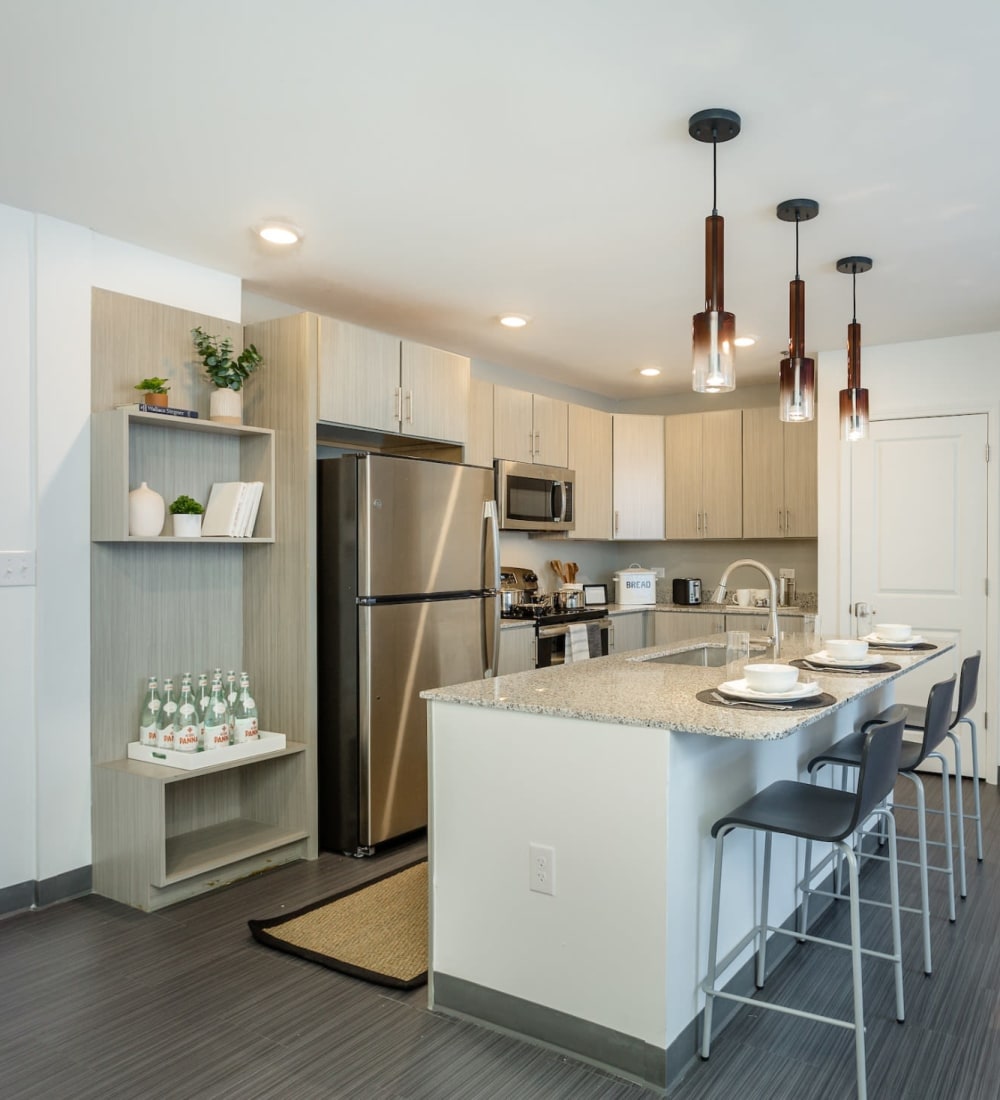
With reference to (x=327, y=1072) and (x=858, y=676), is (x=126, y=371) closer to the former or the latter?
(x=327, y=1072)

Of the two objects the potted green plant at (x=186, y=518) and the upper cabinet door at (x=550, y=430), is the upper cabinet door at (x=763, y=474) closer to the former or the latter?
the upper cabinet door at (x=550, y=430)

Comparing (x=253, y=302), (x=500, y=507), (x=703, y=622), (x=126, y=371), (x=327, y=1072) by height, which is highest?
(x=253, y=302)

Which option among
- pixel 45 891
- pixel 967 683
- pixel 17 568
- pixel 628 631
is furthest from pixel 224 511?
pixel 628 631

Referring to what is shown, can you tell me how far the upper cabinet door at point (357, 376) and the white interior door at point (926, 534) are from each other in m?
2.88

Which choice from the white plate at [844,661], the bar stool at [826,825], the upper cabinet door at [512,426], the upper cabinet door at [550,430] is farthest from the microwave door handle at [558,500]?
the bar stool at [826,825]

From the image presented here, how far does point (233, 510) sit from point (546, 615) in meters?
2.08

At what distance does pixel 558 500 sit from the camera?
543 cm

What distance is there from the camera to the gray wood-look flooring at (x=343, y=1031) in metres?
2.04

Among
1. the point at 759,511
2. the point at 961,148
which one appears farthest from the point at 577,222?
the point at 759,511

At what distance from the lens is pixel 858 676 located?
2699 mm

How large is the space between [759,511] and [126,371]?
4083mm

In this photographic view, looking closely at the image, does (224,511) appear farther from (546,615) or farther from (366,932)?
(546,615)

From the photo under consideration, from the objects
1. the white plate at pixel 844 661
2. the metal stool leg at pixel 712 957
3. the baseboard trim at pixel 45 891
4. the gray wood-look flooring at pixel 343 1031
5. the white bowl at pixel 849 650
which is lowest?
the gray wood-look flooring at pixel 343 1031

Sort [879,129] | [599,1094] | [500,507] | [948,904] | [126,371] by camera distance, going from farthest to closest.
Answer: [500,507] < [126,371] < [948,904] < [879,129] < [599,1094]
